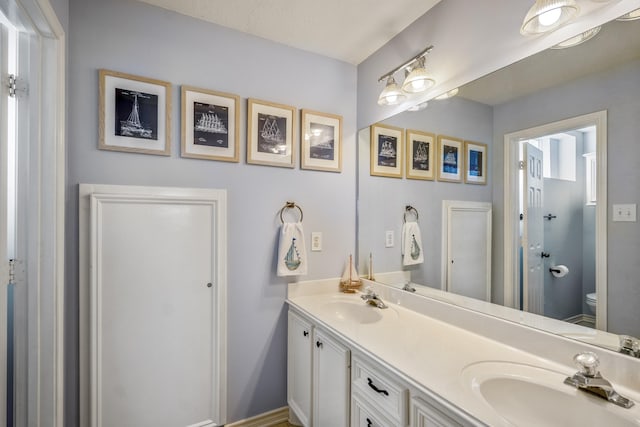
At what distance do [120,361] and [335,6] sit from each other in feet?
7.18

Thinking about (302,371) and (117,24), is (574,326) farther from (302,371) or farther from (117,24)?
(117,24)

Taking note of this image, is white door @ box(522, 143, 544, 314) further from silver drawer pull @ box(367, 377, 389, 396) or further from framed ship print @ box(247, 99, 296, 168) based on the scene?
framed ship print @ box(247, 99, 296, 168)

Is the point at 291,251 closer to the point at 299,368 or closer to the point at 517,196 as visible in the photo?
the point at 299,368

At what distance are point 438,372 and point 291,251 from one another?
3.63 ft

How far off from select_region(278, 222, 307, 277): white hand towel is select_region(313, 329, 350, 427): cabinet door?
17.2 inches

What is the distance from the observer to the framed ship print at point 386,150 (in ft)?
6.36

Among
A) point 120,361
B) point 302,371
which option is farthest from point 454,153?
point 120,361

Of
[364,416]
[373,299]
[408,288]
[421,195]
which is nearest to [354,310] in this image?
[373,299]

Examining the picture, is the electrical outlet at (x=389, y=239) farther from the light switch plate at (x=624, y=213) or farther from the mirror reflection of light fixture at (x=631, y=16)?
the mirror reflection of light fixture at (x=631, y=16)

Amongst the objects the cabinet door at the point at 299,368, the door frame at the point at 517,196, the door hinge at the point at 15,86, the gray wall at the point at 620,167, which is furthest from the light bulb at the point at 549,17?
the door hinge at the point at 15,86

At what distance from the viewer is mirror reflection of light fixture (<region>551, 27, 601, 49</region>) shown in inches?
39.7

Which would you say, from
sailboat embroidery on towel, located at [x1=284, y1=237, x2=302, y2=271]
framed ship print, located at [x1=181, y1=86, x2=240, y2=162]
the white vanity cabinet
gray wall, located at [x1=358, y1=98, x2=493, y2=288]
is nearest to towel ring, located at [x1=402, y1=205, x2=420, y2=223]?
gray wall, located at [x1=358, y1=98, x2=493, y2=288]

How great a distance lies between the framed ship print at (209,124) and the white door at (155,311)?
0.29 m

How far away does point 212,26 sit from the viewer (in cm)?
175
